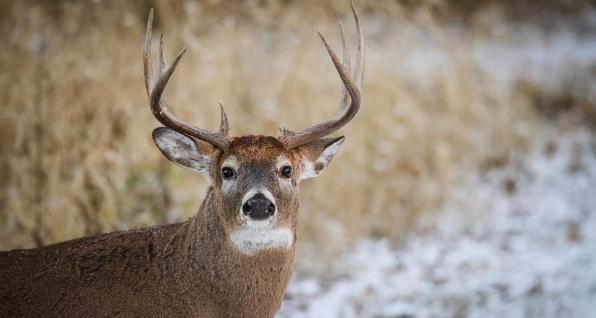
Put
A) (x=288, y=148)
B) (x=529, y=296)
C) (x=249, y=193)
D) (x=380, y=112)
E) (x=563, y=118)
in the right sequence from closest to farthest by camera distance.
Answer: (x=249, y=193), (x=288, y=148), (x=529, y=296), (x=380, y=112), (x=563, y=118)

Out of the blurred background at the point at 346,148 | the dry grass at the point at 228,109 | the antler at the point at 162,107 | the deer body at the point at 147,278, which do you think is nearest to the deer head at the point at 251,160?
the antler at the point at 162,107

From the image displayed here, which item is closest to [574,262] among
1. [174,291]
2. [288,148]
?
[288,148]

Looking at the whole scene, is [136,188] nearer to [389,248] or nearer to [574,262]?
[389,248]

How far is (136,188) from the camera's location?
656 cm

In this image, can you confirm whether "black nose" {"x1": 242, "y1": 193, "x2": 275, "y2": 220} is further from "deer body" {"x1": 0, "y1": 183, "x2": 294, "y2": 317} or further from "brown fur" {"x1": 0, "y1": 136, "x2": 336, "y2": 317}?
"deer body" {"x1": 0, "y1": 183, "x2": 294, "y2": 317}

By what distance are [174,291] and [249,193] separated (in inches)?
25.1

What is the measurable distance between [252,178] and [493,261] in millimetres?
3934

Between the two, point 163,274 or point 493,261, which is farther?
point 493,261

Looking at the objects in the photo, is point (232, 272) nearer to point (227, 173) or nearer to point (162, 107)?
point (227, 173)

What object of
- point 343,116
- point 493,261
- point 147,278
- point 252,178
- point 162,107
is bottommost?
point 147,278

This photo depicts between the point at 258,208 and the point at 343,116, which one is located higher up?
the point at 343,116

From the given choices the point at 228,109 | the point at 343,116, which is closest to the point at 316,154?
the point at 343,116

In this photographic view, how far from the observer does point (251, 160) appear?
12.4ft

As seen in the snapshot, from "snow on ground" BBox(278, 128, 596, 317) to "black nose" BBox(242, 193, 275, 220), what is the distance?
8.18 feet
